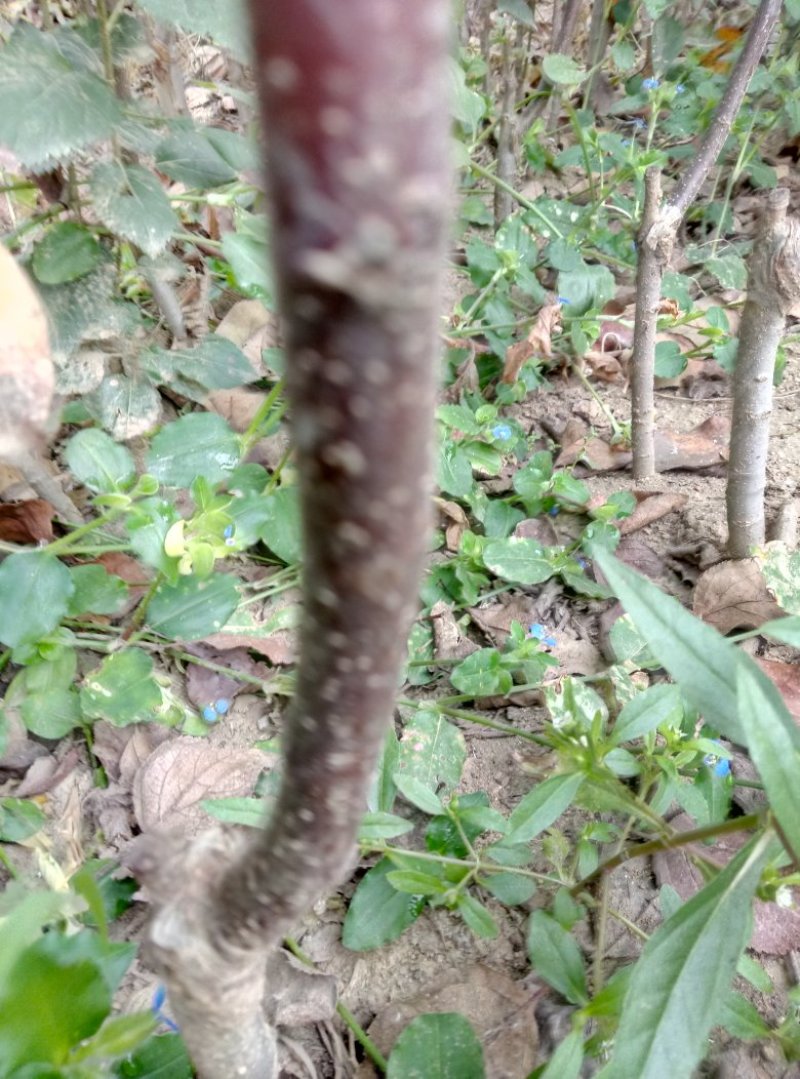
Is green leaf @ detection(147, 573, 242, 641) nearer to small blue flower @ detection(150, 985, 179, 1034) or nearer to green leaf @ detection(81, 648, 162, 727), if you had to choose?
green leaf @ detection(81, 648, 162, 727)

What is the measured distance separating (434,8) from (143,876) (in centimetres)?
49

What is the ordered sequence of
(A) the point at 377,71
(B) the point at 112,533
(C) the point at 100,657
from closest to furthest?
(A) the point at 377,71 < (C) the point at 100,657 < (B) the point at 112,533

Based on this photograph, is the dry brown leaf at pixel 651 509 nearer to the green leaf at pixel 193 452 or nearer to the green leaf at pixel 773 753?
the green leaf at pixel 193 452

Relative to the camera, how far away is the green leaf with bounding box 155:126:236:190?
109 centimetres

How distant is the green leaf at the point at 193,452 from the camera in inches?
42.0

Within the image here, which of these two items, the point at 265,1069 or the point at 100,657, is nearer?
the point at 265,1069

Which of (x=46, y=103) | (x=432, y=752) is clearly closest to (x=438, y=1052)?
(x=432, y=752)

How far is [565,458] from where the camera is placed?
1613 millimetres

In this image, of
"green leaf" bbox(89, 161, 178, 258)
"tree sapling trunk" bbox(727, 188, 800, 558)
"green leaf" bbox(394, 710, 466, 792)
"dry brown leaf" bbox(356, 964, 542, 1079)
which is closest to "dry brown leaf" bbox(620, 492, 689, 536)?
"tree sapling trunk" bbox(727, 188, 800, 558)

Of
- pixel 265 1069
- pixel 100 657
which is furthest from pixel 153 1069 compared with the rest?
pixel 100 657

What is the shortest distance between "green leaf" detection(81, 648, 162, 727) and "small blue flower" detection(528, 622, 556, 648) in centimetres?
54

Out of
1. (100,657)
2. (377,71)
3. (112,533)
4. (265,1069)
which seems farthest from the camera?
(112,533)

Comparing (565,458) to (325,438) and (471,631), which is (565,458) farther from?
(325,438)

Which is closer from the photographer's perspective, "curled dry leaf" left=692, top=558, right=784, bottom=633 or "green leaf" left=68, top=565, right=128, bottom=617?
"green leaf" left=68, top=565, right=128, bottom=617
